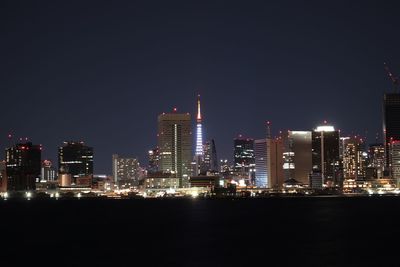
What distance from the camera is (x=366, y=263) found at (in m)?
56.0

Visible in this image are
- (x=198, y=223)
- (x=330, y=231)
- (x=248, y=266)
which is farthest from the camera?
(x=198, y=223)

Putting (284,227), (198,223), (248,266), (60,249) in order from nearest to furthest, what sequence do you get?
(248,266)
(60,249)
(284,227)
(198,223)

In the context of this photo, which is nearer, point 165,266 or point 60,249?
point 165,266

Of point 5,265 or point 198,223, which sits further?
point 198,223

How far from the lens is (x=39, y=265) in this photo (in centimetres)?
5641

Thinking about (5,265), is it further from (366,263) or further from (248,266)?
(366,263)

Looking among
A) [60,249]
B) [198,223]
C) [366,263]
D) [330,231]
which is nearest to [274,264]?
[366,263]

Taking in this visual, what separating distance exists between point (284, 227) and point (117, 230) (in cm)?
2288

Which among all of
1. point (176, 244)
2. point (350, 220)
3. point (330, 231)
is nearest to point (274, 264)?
point (176, 244)

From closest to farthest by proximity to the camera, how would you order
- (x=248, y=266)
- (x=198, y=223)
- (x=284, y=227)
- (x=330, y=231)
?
(x=248, y=266)
(x=330, y=231)
(x=284, y=227)
(x=198, y=223)

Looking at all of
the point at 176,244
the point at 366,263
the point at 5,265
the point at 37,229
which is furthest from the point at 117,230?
the point at 366,263

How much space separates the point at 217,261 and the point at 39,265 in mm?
14648

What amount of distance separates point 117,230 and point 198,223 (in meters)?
16.5

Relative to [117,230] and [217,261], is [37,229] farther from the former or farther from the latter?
[217,261]
